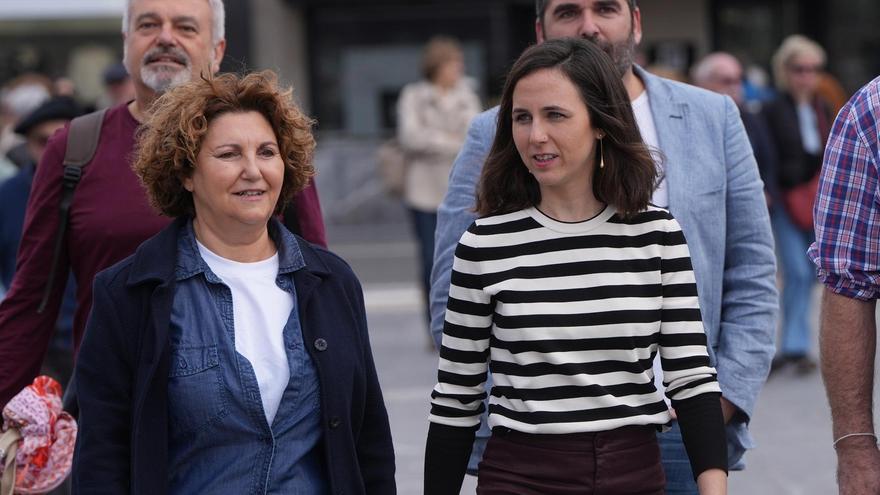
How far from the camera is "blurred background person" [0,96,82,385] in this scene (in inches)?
228

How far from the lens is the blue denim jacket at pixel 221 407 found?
120 inches

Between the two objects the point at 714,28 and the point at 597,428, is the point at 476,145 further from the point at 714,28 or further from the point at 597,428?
the point at 714,28

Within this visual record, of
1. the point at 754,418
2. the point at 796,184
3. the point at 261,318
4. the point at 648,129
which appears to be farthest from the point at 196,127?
the point at 796,184

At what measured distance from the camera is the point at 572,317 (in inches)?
124

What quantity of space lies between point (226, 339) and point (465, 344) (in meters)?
0.54

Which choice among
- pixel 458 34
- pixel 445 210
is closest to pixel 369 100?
pixel 458 34

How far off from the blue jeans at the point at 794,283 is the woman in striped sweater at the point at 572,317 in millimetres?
6287

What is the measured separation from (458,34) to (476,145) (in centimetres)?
1440

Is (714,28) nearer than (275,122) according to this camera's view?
No

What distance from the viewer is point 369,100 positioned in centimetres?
1833

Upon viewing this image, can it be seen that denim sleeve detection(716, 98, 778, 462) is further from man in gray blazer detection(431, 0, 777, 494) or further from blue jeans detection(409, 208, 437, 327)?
blue jeans detection(409, 208, 437, 327)

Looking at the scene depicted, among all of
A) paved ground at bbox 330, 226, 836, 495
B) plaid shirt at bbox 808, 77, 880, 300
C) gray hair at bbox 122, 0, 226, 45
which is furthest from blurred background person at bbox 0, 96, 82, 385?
plaid shirt at bbox 808, 77, 880, 300

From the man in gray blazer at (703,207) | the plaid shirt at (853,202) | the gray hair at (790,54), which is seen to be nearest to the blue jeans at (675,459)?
the man in gray blazer at (703,207)

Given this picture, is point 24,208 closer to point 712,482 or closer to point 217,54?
point 217,54
